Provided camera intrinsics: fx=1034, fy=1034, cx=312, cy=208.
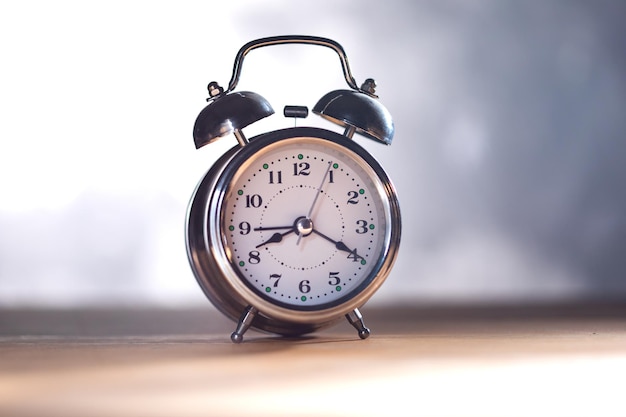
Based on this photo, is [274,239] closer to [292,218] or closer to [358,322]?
[292,218]

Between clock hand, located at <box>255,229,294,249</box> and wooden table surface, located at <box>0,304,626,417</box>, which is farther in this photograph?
clock hand, located at <box>255,229,294,249</box>

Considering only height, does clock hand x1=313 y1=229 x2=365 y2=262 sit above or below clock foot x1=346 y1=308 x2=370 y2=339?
above

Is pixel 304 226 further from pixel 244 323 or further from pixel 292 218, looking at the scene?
pixel 244 323

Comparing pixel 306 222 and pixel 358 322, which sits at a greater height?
pixel 306 222

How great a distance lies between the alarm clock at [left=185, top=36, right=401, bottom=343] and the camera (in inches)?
54.2

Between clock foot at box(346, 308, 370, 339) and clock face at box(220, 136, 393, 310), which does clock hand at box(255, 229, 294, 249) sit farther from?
clock foot at box(346, 308, 370, 339)

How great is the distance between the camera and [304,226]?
4.59 feet

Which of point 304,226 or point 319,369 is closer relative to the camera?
point 319,369

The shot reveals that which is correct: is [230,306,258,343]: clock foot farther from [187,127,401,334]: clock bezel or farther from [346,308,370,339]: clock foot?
[346,308,370,339]: clock foot

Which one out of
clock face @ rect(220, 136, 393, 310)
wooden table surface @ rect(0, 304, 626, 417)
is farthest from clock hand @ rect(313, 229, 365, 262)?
wooden table surface @ rect(0, 304, 626, 417)

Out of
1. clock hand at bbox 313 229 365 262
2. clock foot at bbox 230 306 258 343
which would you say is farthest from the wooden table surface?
clock hand at bbox 313 229 365 262

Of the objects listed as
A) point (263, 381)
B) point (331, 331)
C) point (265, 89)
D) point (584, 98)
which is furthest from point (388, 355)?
point (584, 98)

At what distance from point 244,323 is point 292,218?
160mm

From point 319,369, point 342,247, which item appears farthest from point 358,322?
point 319,369
